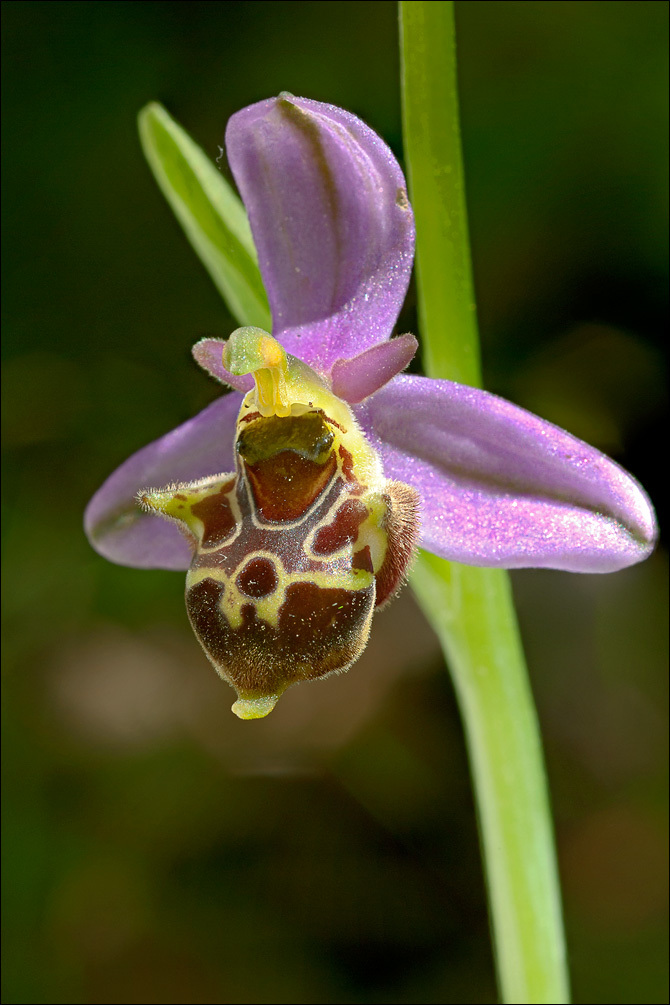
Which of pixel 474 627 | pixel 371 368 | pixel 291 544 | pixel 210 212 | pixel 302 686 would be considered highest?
pixel 210 212

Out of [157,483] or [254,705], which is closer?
[254,705]

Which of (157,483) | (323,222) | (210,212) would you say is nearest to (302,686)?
(157,483)

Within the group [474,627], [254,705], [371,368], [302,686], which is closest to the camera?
[254,705]

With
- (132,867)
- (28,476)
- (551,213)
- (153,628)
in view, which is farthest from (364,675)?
(551,213)

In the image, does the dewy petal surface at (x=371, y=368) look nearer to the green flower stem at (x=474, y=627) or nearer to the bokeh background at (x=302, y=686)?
the green flower stem at (x=474, y=627)

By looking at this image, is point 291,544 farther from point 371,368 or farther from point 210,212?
point 210,212

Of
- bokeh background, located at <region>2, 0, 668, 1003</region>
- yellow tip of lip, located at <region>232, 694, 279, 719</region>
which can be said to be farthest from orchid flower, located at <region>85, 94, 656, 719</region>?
bokeh background, located at <region>2, 0, 668, 1003</region>

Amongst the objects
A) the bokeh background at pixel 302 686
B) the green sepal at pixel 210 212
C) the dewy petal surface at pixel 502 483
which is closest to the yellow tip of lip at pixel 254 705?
the dewy petal surface at pixel 502 483
